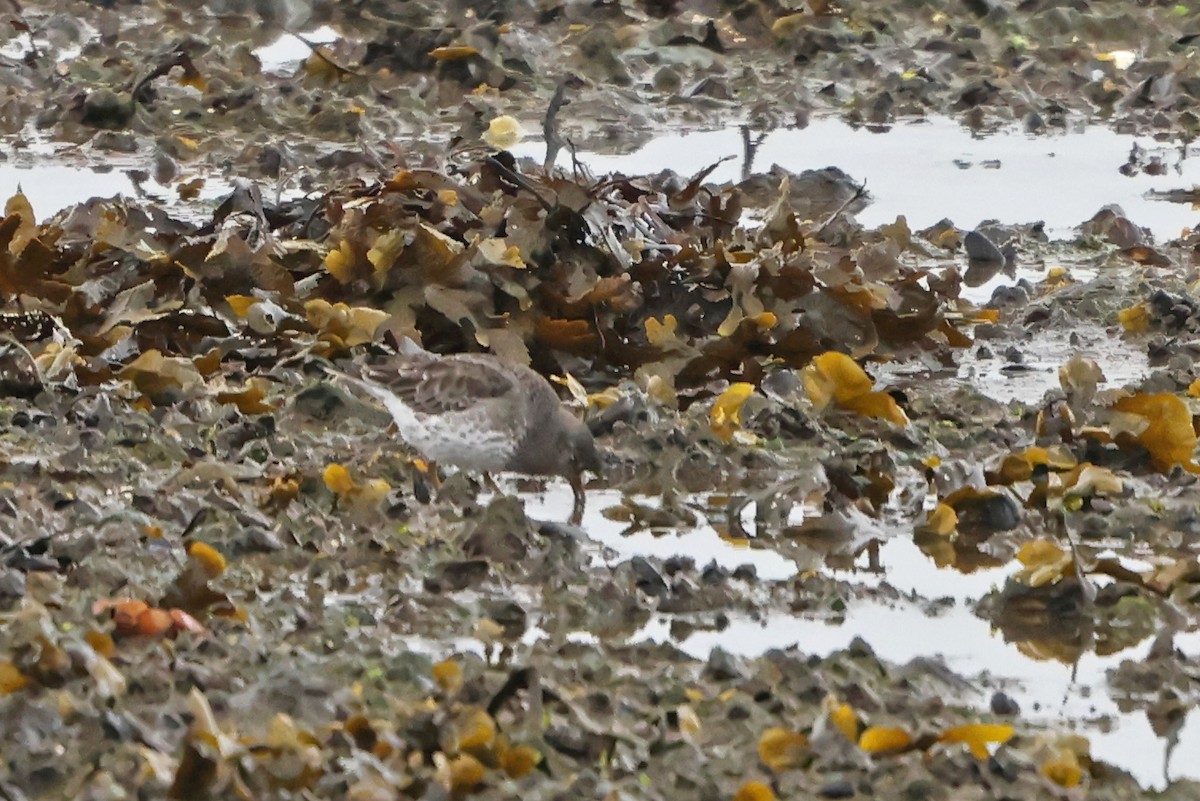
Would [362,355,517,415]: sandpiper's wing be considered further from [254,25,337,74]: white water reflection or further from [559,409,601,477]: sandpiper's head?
[254,25,337,74]: white water reflection

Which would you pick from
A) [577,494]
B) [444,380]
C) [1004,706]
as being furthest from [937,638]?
[444,380]

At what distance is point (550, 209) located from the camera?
5.61 meters

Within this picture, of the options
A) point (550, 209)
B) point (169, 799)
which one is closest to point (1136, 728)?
point (169, 799)

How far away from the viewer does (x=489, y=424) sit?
180 inches

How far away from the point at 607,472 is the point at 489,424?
0.96ft

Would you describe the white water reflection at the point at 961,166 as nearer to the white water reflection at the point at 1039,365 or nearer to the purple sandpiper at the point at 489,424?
the white water reflection at the point at 1039,365

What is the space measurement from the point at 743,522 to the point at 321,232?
2132mm

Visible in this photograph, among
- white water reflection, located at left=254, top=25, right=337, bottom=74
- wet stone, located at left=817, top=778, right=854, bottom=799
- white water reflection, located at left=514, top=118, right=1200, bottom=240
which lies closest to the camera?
wet stone, located at left=817, top=778, right=854, bottom=799

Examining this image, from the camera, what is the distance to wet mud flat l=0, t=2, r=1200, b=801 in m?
3.11

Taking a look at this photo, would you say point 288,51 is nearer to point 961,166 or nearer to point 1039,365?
point 961,166

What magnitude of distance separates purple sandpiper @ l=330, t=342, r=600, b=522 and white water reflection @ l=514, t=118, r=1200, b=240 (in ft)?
9.29

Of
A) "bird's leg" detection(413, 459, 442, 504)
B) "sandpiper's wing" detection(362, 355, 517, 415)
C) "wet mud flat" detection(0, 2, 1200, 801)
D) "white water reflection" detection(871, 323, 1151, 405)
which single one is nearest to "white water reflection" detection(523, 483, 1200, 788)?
"wet mud flat" detection(0, 2, 1200, 801)

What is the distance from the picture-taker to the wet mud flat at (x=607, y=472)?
122 inches

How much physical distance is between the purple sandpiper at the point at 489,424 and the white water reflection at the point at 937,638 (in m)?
0.23
